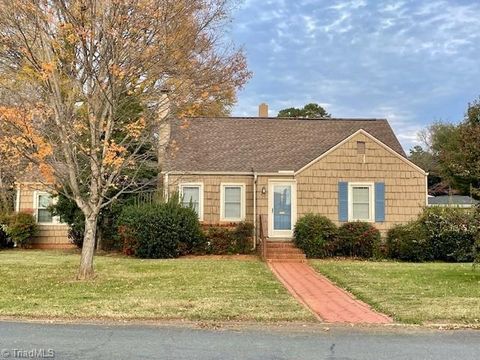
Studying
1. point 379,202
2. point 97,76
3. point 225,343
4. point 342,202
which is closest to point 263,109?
point 342,202

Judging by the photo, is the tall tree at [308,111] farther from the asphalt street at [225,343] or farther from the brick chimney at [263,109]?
the asphalt street at [225,343]

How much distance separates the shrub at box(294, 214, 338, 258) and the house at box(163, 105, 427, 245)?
99cm

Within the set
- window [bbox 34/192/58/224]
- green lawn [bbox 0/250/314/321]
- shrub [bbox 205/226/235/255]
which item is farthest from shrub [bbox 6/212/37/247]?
shrub [bbox 205/226/235/255]

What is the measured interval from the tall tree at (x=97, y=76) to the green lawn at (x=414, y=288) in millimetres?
6058

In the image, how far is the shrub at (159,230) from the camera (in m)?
→ 18.6

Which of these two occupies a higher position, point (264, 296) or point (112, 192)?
point (112, 192)

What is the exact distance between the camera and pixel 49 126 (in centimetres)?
1292

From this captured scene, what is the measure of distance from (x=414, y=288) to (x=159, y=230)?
31.2 ft

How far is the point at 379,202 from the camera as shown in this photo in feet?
66.7

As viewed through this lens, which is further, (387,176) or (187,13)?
(387,176)

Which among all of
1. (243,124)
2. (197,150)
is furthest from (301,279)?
(243,124)

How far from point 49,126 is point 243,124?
41.7 ft

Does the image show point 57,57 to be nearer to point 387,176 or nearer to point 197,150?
point 197,150

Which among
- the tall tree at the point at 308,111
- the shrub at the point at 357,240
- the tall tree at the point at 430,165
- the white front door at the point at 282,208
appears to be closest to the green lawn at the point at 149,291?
the white front door at the point at 282,208
